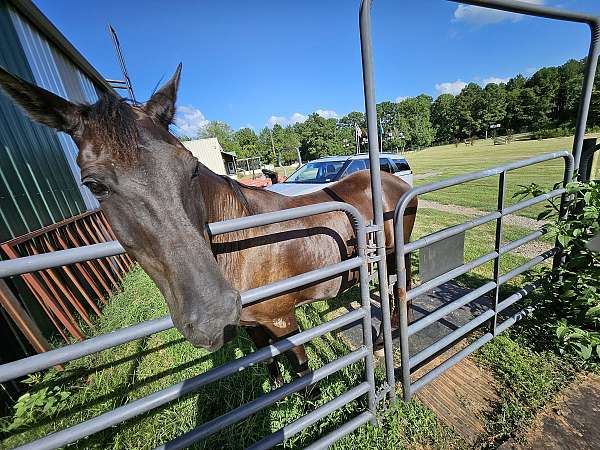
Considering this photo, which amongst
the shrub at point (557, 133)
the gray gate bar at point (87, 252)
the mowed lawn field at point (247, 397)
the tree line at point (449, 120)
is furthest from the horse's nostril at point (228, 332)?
the tree line at point (449, 120)

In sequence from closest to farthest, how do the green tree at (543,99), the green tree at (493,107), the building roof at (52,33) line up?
the building roof at (52,33) → the green tree at (543,99) → the green tree at (493,107)

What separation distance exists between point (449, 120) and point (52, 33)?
80282 millimetres

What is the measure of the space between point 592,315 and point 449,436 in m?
1.49

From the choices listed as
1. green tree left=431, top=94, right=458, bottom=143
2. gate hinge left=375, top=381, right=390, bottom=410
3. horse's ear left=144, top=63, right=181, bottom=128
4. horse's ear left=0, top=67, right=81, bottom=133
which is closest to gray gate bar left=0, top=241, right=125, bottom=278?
horse's ear left=0, top=67, right=81, bottom=133

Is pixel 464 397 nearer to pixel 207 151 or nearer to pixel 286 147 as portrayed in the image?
pixel 207 151

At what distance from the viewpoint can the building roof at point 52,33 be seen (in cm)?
471

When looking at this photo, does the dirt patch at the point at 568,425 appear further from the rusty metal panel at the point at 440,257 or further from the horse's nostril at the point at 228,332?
the horse's nostril at the point at 228,332

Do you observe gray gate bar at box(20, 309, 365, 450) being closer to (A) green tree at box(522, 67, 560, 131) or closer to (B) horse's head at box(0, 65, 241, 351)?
(B) horse's head at box(0, 65, 241, 351)

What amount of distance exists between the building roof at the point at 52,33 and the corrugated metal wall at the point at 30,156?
17 cm

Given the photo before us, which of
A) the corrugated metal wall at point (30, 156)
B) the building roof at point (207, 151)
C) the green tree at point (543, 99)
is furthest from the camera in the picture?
the green tree at point (543, 99)

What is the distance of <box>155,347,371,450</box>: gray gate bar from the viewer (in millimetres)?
1158

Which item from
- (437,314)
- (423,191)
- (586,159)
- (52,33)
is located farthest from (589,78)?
(52,33)

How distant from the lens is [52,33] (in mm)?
5832

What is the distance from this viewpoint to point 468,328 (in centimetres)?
213
